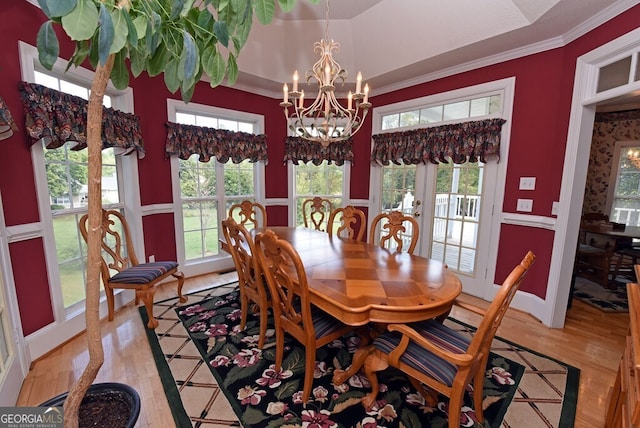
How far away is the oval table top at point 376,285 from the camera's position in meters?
1.35

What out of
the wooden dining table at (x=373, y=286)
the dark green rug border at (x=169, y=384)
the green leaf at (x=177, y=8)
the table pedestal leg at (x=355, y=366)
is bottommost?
the dark green rug border at (x=169, y=384)

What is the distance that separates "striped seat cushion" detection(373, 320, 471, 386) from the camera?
51.3 inches

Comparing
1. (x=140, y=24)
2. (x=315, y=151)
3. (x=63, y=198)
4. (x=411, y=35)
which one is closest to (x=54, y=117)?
(x=63, y=198)

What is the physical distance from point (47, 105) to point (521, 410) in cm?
366

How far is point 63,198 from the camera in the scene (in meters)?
2.32

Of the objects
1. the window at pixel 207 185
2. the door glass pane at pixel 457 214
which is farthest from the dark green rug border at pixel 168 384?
the door glass pane at pixel 457 214

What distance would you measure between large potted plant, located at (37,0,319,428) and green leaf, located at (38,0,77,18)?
3 centimetres

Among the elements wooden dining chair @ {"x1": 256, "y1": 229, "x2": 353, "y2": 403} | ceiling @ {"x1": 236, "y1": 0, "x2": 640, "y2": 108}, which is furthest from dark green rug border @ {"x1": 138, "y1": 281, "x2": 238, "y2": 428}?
ceiling @ {"x1": 236, "y1": 0, "x2": 640, "y2": 108}

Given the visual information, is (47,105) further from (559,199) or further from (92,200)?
(559,199)

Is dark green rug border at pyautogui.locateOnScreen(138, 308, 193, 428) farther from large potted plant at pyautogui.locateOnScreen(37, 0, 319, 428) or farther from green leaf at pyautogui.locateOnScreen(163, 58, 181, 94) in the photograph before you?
green leaf at pyautogui.locateOnScreen(163, 58, 181, 94)

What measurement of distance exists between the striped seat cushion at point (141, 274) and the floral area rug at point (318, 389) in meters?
0.61

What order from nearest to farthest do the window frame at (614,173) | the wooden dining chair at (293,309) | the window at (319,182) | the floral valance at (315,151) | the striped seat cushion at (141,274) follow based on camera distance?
the wooden dining chair at (293,309)
the striped seat cushion at (141,274)
the floral valance at (315,151)
the window at (319,182)
the window frame at (614,173)

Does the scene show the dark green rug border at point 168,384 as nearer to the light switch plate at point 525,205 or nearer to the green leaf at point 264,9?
the green leaf at point 264,9

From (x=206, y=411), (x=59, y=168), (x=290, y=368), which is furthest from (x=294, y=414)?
(x=59, y=168)
